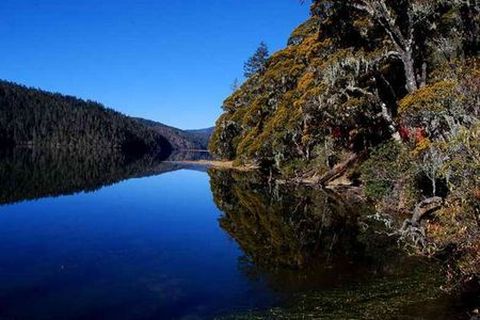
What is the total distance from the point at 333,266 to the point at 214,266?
4.61 meters

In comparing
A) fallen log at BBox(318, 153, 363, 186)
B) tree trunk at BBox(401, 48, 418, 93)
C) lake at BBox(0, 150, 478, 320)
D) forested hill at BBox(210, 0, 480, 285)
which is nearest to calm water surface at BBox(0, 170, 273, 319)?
lake at BBox(0, 150, 478, 320)

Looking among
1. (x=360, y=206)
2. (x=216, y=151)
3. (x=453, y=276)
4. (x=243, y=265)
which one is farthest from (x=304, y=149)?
(x=216, y=151)

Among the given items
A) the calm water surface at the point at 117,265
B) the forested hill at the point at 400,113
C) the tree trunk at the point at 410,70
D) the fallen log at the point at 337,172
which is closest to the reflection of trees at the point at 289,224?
the calm water surface at the point at 117,265

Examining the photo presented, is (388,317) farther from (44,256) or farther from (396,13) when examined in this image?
(396,13)

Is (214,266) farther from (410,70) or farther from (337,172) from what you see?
(337,172)

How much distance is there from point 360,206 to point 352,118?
22.3 feet

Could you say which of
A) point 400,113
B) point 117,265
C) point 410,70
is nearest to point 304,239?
point 400,113

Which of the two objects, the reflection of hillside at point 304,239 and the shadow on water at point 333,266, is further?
the reflection of hillside at point 304,239

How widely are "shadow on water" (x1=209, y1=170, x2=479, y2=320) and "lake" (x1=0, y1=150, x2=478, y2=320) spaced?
0.05 metres

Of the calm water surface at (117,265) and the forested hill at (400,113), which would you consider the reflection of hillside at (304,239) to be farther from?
the forested hill at (400,113)

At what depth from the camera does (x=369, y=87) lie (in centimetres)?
3644

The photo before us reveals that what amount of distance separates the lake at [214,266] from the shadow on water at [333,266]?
0.17 feet

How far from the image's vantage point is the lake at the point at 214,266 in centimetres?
1462

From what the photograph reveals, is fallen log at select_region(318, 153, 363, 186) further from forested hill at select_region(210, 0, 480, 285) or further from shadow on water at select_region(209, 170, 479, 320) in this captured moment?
shadow on water at select_region(209, 170, 479, 320)
